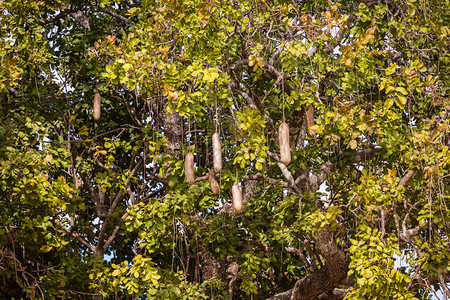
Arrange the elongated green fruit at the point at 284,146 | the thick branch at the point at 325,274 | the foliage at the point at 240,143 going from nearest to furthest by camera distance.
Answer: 1. the elongated green fruit at the point at 284,146
2. the foliage at the point at 240,143
3. the thick branch at the point at 325,274

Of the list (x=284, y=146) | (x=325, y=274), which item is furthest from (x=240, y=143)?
(x=284, y=146)

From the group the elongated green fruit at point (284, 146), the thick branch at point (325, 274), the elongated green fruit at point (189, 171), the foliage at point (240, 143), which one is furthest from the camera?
the thick branch at point (325, 274)

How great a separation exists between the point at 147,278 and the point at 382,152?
2.24 metres

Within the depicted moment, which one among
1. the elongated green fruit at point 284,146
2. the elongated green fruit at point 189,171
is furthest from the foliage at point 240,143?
the elongated green fruit at point 284,146

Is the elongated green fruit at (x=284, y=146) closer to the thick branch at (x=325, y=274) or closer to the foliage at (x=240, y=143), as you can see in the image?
the foliage at (x=240, y=143)

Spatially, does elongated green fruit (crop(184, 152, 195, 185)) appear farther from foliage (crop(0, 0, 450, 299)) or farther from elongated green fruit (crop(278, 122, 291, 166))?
elongated green fruit (crop(278, 122, 291, 166))

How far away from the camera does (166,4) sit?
469 centimetres

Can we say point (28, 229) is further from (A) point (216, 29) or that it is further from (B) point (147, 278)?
(A) point (216, 29)

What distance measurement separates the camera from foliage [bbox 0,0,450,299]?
4.56 meters

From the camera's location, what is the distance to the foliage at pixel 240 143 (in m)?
4.56

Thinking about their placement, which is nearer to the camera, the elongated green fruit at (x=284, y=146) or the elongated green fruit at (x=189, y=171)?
the elongated green fruit at (x=284, y=146)

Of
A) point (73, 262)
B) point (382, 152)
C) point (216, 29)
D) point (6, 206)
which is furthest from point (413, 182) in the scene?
point (6, 206)

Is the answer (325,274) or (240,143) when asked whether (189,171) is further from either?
(325,274)

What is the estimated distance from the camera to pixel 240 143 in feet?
17.9
